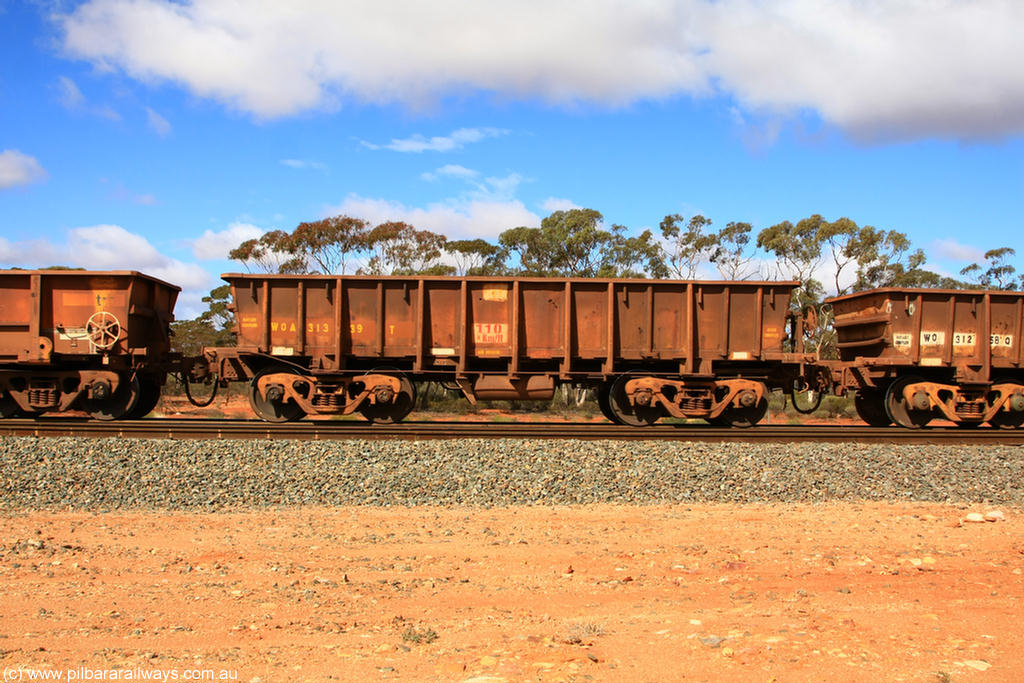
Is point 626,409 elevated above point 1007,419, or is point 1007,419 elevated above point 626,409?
point 626,409

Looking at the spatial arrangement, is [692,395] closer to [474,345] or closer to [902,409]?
[474,345]

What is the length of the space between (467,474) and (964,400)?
10520 millimetres

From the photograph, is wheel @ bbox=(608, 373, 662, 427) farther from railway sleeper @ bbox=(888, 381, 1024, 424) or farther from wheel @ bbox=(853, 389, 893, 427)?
railway sleeper @ bbox=(888, 381, 1024, 424)

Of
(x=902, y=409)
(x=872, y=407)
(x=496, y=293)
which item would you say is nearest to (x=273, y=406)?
(x=496, y=293)

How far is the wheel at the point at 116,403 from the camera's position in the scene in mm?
13781

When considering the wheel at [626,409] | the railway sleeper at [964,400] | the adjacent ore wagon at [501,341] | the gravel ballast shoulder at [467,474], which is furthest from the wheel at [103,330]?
the railway sleeper at [964,400]

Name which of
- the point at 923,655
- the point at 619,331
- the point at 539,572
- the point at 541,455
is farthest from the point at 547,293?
the point at 923,655

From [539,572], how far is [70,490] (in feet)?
19.7

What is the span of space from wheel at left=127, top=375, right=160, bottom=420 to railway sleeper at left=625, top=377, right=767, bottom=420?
9332mm

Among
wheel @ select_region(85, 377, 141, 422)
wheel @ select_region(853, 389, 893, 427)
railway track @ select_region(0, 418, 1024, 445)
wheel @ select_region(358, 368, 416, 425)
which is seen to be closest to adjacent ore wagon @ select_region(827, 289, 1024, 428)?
wheel @ select_region(853, 389, 893, 427)

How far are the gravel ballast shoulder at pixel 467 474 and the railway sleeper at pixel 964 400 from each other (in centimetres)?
319

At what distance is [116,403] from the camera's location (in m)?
14.0

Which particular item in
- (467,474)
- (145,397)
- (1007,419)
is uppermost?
(145,397)

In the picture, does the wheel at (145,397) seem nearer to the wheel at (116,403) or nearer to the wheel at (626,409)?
the wheel at (116,403)
